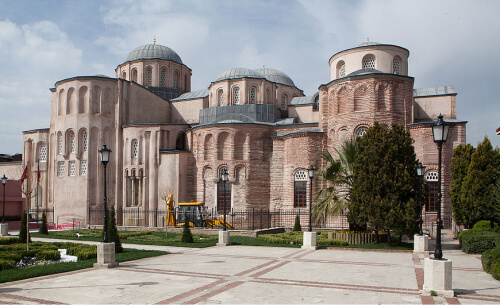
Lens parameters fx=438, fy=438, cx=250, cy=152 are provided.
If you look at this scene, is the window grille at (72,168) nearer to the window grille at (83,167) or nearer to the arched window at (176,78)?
the window grille at (83,167)

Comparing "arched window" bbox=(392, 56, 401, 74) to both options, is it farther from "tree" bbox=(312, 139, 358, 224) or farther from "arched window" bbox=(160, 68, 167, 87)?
"arched window" bbox=(160, 68, 167, 87)

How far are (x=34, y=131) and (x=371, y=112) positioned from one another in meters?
27.9

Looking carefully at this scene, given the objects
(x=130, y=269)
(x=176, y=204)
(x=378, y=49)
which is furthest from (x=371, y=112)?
(x=130, y=269)

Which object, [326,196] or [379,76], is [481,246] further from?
[379,76]

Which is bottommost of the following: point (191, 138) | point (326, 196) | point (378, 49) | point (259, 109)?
point (326, 196)

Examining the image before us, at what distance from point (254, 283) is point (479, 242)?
10.0 meters

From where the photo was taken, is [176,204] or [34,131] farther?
[34,131]

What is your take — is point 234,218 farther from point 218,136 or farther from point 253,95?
point 253,95

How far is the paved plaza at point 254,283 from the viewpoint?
27.7 ft

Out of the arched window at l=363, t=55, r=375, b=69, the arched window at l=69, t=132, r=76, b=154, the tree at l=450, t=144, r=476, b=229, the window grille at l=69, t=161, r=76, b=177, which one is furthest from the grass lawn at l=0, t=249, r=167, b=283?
the arched window at l=363, t=55, r=375, b=69

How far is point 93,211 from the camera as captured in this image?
31.8m

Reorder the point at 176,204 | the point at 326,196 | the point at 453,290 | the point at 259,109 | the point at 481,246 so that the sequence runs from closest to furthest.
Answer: the point at 453,290 < the point at 481,246 < the point at 326,196 < the point at 176,204 < the point at 259,109

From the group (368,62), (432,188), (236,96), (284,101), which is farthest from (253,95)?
(432,188)

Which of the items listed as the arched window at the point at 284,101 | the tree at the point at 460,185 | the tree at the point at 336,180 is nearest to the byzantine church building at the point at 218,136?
the arched window at the point at 284,101
